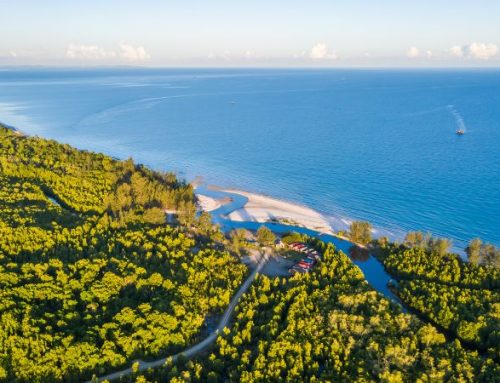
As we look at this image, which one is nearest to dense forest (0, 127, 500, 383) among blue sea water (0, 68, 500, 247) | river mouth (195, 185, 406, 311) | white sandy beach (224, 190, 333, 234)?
river mouth (195, 185, 406, 311)

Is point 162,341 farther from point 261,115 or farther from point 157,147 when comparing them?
point 261,115

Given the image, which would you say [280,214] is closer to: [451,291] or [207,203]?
[207,203]

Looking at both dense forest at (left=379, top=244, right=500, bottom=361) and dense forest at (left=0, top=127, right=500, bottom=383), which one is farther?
dense forest at (left=379, top=244, right=500, bottom=361)

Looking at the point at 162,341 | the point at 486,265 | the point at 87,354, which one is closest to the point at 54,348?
the point at 87,354

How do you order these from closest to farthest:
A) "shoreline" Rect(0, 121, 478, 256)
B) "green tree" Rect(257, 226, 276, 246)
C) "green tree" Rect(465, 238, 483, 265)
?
"green tree" Rect(465, 238, 483, 265)
"green tree" Rect(257, 226, 276, 246)
"shoreline" Rect(0, 121, 478, 256)

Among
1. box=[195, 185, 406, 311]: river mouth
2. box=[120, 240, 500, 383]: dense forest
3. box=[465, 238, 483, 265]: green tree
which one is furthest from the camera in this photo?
box=[465, 238, 483, 265]: green tree

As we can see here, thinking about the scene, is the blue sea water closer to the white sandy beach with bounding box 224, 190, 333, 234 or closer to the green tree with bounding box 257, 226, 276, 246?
the white sandy beach with bounding box 224, 190, 333, 234

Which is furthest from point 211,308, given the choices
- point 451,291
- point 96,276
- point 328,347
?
point 451,291
